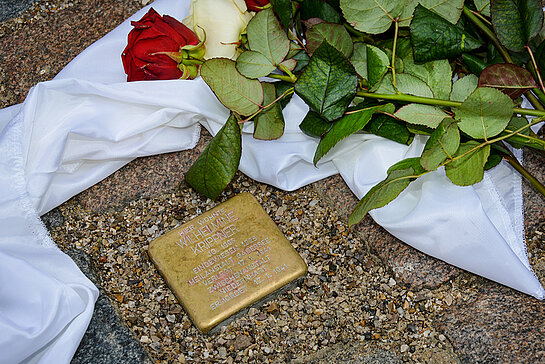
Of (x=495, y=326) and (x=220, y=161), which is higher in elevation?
(x=220, y=161)

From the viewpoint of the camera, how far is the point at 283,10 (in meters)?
1.06

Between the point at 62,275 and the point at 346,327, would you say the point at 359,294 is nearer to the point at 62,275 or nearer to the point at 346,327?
the point at 346,327

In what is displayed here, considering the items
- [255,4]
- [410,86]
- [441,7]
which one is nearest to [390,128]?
[410,86]

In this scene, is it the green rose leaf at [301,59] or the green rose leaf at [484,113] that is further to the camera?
the green rose leaf at [301,59]

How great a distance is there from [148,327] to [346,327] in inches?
13.3

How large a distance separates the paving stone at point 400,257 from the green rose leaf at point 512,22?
0.39 m

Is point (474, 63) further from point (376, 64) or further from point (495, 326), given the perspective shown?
point (495, 326)

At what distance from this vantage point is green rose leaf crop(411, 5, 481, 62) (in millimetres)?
999

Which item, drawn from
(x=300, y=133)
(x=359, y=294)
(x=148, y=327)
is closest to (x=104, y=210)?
(x=148, y=327)

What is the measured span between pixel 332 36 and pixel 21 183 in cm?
59

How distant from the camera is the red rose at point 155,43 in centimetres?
106

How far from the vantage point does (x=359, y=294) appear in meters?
1.12

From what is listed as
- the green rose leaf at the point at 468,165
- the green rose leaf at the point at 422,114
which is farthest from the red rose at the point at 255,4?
the green rose leaf at the point at 468,165

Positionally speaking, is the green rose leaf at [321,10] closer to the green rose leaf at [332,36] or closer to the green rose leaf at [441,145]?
the green rose leaf at [332,36]
